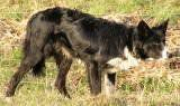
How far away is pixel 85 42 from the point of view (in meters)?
9.45

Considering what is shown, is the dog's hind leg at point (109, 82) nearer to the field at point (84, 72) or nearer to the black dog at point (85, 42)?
the black dog at point (85, 42)

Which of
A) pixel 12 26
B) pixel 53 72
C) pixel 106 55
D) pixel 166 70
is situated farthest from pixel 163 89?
pixel 12 26

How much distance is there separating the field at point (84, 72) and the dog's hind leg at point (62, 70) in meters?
0.16

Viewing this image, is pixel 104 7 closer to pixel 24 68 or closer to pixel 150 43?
pixel 24 68

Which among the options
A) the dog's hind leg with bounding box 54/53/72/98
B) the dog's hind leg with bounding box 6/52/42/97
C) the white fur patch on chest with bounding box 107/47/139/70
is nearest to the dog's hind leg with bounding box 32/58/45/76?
the dog's hind leg with bounding box 6/52/42/97

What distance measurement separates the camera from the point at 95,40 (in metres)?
9.38

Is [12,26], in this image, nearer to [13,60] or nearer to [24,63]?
[13,60]

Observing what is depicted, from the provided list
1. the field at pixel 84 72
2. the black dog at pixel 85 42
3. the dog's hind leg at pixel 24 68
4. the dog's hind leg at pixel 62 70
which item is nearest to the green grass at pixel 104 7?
the field at pixel 84 72

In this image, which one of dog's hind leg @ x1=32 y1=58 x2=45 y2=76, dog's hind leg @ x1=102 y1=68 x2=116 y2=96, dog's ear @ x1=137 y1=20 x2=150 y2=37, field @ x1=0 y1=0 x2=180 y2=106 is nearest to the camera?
field @ x1=0 y1=0 x2=180 y2=106

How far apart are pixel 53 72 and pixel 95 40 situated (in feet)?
5.38

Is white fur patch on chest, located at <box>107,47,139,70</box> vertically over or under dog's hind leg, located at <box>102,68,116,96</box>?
over

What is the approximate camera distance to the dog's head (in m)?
9.17

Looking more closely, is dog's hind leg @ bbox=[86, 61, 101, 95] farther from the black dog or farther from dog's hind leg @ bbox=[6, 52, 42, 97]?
dog's hind leg @ bbox=[6, 52, 42, 97]

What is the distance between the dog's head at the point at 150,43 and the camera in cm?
917
